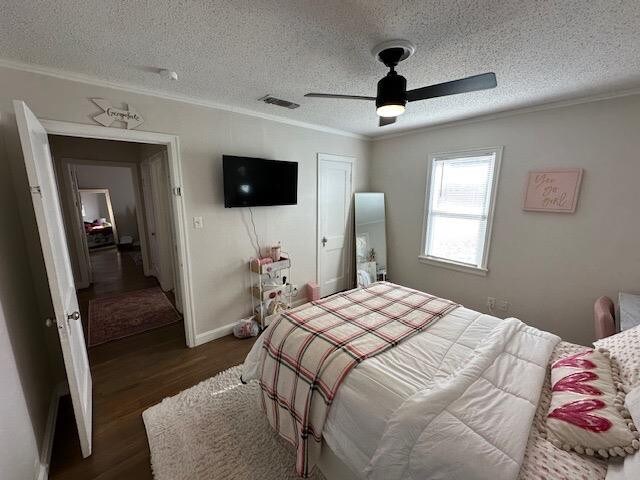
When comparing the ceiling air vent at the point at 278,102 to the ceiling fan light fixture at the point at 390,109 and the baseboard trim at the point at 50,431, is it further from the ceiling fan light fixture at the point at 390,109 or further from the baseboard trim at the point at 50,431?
the baseboard trim at the point at 50,431

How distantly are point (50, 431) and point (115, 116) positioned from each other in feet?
7.44

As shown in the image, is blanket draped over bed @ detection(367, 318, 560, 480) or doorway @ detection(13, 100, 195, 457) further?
doorway @ detection(13, 100, 195, 457)

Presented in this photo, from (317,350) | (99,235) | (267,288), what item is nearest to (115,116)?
(267,288)

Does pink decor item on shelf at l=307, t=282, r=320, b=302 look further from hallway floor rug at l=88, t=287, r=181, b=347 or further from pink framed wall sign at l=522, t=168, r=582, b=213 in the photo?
pink framed wall sign at l=522, t=168, r=582, b=213

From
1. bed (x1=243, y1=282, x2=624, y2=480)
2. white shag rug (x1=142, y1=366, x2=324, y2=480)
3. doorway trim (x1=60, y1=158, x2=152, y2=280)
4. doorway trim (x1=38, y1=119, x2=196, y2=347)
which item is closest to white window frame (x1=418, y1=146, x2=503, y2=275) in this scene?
bed (x1=243, y1=282, x2=624, y2=480)

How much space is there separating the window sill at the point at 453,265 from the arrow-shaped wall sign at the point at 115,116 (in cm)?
350

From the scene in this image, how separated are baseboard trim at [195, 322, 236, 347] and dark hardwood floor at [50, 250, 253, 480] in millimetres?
71

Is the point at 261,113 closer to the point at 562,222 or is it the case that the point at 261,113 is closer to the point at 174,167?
the point at 174,167

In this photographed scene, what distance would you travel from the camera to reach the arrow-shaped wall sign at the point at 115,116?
6.55ft

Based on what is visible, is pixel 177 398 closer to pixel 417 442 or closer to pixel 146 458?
pixel 146 458

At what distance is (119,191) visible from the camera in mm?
7301

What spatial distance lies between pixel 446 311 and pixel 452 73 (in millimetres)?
1755

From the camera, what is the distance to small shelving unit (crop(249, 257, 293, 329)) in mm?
2994

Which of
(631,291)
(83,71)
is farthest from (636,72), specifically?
(83,71)
